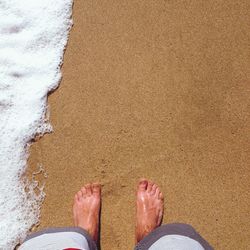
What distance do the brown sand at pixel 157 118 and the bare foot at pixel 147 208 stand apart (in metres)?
0.04

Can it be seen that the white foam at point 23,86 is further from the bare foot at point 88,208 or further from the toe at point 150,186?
the toe at point 150,186

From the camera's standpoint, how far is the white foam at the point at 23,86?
258 cm

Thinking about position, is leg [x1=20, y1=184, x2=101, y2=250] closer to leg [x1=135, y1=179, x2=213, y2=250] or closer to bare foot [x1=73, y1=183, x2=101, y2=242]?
bare foot [x1=73, y1=183, x2=101, y2=242]

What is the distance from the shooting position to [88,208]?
101 inches

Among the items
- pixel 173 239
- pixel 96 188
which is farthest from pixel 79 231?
pixel 173 239

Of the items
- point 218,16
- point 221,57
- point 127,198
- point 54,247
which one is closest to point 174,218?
point 127,198

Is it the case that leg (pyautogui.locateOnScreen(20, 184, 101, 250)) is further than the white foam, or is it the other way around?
the white foam

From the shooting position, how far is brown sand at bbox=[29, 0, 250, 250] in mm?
2549

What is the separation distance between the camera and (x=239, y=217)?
2.54 meters

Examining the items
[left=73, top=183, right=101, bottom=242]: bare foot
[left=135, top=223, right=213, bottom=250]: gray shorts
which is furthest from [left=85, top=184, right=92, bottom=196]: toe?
[left=135, top=223, right=213, bottom=250]: gray shorts

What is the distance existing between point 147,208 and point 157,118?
0.50 m

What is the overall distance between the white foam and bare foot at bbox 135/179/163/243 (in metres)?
0.55

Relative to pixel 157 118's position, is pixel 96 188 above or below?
below

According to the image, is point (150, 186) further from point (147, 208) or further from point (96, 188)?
point (96, 188)
